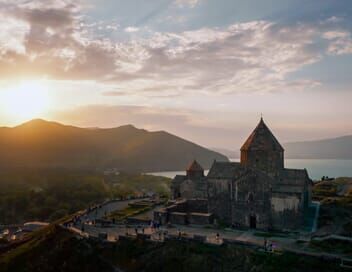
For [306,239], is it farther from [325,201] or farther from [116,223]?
[116,223]

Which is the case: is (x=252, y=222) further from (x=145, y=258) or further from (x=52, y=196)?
(x=52, y=196)

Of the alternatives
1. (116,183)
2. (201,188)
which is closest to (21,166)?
(116,183)

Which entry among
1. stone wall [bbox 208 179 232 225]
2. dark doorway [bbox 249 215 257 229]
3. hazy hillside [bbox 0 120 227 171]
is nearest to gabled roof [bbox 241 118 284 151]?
stone wall [bbox 208 179 232 225]

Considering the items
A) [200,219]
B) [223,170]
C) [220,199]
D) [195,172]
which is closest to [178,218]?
[200,219]

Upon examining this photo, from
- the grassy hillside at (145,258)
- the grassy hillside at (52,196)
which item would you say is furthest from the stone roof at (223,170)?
the grassy hillside at (52,196)

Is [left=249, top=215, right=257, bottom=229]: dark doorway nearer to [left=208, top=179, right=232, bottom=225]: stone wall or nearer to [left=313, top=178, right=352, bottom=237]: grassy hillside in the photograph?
[left=208, top=179, right=232, bottom=225]: stone wall

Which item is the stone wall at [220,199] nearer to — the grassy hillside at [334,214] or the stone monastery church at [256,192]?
the stone monastery church at [256,192]
